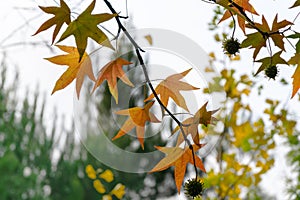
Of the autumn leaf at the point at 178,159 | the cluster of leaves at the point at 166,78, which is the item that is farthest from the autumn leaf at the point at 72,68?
the autumn leaf at the point at 178,159

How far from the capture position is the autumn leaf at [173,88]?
463 mm

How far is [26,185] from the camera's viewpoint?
551 centimetres

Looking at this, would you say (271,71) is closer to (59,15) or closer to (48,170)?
(59,15)

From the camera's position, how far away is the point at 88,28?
0.43m

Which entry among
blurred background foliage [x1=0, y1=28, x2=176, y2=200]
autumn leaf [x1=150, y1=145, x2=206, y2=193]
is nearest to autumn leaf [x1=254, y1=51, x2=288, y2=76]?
autumn leaf [x1=150, y1=145, x2=206, y2=193]

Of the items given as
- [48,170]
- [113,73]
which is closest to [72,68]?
[113,73]

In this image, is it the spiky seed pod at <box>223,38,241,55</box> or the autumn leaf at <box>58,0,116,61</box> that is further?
the spiky seed pod at <box>223,38,241,55</box>

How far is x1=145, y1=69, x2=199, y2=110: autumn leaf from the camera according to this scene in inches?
18.2

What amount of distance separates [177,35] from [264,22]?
0.09m

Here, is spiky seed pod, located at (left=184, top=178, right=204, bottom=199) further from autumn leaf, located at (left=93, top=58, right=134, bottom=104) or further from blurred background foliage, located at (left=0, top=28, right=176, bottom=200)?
blurred background foliage, located at (left=0, top=28, right=176, bottom=200)

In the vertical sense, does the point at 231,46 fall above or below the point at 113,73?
above

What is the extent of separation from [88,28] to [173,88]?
0.33 ft

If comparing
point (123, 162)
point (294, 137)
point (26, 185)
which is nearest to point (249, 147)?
point (294, 137)

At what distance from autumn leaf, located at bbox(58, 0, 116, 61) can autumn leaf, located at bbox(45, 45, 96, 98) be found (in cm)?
4
